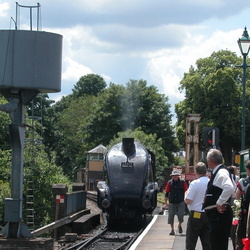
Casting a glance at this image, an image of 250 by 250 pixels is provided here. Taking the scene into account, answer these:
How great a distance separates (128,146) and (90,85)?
101087mm

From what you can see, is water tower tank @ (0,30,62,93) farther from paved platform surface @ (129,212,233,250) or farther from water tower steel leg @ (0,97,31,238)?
paved platform surface @ (129,212,233,250)

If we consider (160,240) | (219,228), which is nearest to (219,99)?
(160,240)

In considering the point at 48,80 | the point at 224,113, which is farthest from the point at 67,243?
the point at 224,113

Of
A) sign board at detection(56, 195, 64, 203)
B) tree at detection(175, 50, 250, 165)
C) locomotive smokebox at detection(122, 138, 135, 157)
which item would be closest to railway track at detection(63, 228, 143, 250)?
sign board at detection(56, 195, 64, 203)

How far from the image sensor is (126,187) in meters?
25.0

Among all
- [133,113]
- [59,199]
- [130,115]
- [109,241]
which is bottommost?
[109,241]

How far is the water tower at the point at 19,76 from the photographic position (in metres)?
15.1

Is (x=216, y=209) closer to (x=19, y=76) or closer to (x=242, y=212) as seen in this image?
(x=242, y=212)

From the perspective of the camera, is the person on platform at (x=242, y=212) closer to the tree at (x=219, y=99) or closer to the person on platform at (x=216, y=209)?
the person on platform at (x=216, y=209)

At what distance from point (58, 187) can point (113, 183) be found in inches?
74.1

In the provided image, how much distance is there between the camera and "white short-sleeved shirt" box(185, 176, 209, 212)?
12884mm

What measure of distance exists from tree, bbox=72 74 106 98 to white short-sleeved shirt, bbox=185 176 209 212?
112557 millimetres

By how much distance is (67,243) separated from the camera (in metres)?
21.7

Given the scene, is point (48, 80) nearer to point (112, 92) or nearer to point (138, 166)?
point (138, 166)
